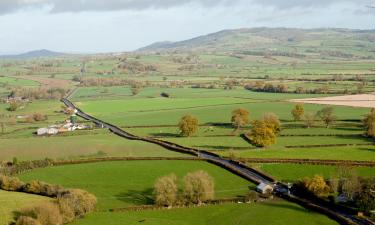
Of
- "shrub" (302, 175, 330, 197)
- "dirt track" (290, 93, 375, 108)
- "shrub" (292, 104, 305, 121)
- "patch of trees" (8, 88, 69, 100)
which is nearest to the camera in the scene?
"shrub" (302, 175, 330, 197)

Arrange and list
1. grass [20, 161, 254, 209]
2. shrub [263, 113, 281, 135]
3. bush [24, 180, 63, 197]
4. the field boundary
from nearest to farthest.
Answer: grass [20, 161, 254, 209] < bush [24, 180, 63, 197] < the field boundary < shrub [263, 113, 281, 135]

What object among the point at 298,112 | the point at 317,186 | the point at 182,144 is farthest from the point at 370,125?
the point at 317,186

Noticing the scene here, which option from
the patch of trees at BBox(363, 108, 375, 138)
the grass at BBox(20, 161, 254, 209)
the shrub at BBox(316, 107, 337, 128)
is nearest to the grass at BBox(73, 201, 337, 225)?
the grass at BBox(20, 161, 254, 209)

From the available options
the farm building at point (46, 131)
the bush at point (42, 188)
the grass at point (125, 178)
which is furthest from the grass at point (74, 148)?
the bush at point (42, 188)

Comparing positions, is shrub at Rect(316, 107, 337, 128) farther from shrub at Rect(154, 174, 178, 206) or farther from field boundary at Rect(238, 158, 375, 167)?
shrub at Rect(154, 174, 178, 206)

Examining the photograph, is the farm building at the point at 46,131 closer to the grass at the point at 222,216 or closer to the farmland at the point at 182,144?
the farmland at the point at 182,144

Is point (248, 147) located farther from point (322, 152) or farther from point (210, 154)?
point (322, 152)


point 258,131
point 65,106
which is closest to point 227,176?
point 258,131

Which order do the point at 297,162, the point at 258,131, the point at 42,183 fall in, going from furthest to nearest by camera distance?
the point at 258,131 → the point at 297,162 → the point at 42,183
